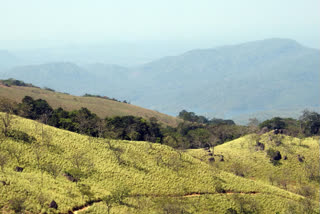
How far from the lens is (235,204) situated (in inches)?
2350

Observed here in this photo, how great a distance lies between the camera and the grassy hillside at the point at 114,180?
48781 mm

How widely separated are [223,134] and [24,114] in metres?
70.6

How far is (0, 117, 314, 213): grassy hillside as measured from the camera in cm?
4878

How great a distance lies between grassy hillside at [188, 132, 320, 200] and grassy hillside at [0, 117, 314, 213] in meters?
12.9

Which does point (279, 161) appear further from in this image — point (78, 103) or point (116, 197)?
point (78, 103)

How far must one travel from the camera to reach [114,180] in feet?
196

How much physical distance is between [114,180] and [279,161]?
4774 centimetres

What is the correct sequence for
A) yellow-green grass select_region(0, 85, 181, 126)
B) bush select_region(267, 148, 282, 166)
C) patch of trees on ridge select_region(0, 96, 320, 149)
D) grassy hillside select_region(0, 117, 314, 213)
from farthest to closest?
yellow-green grass select_region(0, 85, 181, 126) < patch of trees on ridge select_region(0, 96, 320, 149) < bush select_region(267, 148, 282, 166) < grassy hillside select_region(0, 117, 314, 213)

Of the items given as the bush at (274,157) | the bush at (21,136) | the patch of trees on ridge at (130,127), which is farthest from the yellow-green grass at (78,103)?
the bush at (274,157)

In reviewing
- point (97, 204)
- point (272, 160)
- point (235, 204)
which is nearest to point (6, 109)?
point (97, 204)

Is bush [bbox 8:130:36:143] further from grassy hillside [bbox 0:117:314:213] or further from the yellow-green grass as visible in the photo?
the yellow-green grass

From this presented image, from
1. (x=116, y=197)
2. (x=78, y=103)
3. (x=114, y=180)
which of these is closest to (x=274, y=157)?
(x=114, y=180)

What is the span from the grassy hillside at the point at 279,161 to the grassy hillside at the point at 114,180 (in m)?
12.9

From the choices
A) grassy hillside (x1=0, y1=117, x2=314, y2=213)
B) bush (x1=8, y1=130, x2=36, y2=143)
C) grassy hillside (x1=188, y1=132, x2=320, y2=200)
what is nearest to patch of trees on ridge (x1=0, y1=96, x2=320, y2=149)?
grassy hillside (x1=188, y1=132, x2=320, y2=200)
